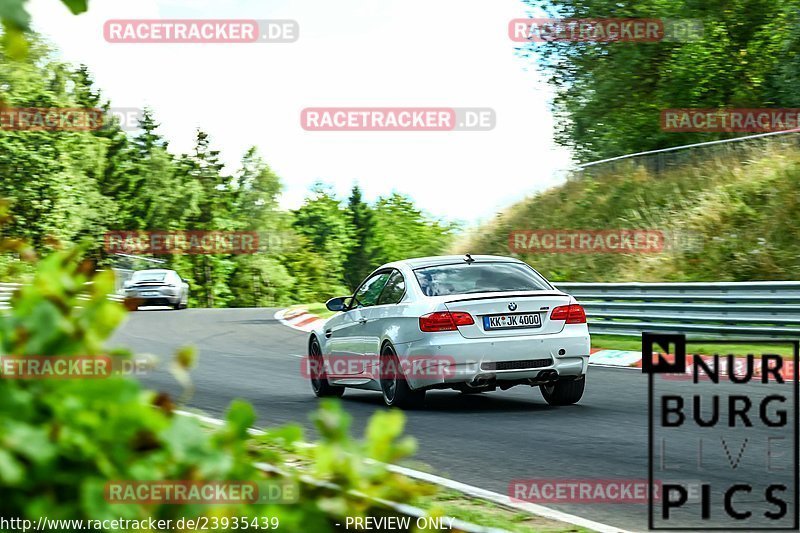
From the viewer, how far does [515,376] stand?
34.1ft

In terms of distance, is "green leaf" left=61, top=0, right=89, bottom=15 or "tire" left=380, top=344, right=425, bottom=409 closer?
"green leaf" left=61, top=0, right=89, bottom=15

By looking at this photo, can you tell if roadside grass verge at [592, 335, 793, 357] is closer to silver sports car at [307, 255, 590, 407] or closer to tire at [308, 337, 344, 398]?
silver sports car at [307, 255, 590, 407]

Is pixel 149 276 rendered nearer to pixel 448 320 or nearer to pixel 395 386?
pixel 395 386

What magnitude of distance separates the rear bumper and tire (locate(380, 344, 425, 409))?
29 cm

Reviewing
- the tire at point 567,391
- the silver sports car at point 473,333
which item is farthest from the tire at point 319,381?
the tire at point 567,391

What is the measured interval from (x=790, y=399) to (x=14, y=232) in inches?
1749

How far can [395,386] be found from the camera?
36.2 ft

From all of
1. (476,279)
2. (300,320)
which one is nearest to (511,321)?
(476,279)

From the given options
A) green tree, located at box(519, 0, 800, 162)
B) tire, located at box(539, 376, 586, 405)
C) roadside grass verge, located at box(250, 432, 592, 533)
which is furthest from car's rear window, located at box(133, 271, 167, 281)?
roadside grass verge, located at box(250, 432, 592, 533)

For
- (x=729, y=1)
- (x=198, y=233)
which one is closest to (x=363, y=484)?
(x=729, y=1)

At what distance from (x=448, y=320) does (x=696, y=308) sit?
8382mm

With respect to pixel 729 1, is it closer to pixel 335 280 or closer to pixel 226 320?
pixel 226 320

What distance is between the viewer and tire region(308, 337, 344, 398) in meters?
13.0

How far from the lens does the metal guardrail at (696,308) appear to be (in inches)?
629
